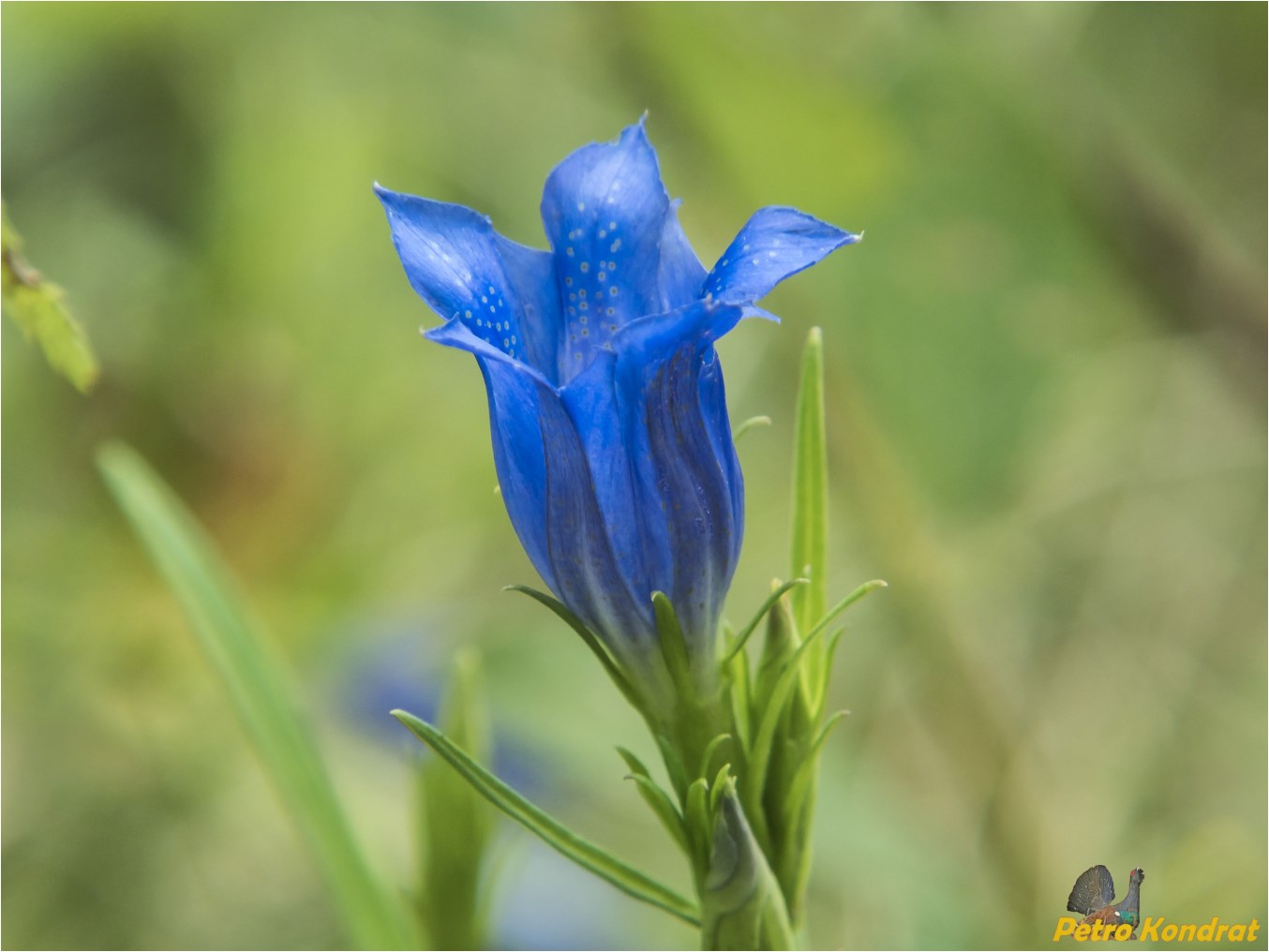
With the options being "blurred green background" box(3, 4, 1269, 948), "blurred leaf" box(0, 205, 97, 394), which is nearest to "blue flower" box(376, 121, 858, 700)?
"blurred leaf" box(0, 205, 97, 394)

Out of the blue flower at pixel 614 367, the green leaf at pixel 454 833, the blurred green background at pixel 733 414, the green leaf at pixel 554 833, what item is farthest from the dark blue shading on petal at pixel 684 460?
the blurred green background at pixel 733 414

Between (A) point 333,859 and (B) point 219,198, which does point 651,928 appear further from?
(B) point 219,198

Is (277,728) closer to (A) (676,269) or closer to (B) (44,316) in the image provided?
(B) (44,316)

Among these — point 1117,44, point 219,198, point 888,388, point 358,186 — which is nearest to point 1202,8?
point 1117,44

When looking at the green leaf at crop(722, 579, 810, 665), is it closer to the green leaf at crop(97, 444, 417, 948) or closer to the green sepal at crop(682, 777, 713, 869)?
the green sepal at crop(682, 777, 713, 869)

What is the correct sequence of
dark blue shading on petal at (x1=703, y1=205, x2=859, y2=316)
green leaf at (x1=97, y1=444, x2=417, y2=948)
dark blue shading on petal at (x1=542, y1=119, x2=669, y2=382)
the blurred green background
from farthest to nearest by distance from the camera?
the blurred green background < green leaf at (x1=97, y1=444, x2=417, y2=948) < dark blue shading on petal at (x1=542, y1=119, x2=669, y2=382) < dark blue shading on petal at (x1=703, y1=205, x2=859, y2=316)

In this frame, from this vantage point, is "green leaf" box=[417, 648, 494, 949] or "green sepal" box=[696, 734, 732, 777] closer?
"green sepal" box=[696, 734, 732, 777]
